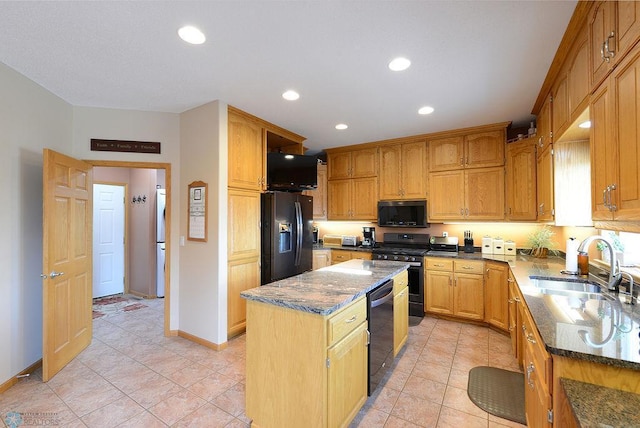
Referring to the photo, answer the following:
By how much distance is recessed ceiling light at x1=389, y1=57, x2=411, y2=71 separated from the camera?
2242 mm

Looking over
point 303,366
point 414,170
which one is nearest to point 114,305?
point 303,366

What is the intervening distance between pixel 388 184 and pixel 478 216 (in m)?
1.37

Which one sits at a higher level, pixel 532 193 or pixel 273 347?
pixel 532 193

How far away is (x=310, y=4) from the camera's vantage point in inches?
65.3

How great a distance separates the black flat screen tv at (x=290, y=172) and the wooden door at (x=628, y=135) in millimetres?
3163

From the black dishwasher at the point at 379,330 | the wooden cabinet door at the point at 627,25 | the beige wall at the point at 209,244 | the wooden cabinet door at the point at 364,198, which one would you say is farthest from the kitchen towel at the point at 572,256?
the beige wall at the point at 209,244

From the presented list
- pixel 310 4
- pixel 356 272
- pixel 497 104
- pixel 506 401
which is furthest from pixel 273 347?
pixel 497 104

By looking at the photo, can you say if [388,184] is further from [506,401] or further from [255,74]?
[506,401]

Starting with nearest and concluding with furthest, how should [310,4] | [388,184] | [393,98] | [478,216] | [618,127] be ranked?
[618,127]
[310,4]
[393,98]
[478,216]
[388,184]

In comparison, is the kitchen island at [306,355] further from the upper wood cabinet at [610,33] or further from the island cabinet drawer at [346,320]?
the upper wood cabinet at [610,33]

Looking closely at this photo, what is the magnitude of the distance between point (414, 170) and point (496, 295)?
202 cm

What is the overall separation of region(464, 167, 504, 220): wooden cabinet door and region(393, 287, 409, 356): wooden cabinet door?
187cm

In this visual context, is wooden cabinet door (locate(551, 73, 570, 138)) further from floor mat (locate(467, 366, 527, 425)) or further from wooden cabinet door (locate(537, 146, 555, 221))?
floor mat (locate(467, 366, 527, 425))

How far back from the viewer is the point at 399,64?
2301 mm
